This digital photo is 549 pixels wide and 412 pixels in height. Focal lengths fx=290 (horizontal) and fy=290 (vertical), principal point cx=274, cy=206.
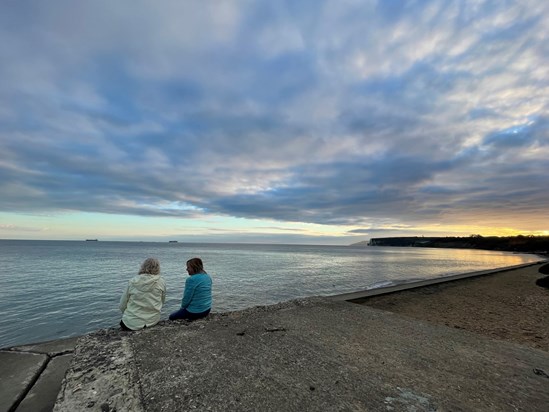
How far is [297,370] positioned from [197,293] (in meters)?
2.88

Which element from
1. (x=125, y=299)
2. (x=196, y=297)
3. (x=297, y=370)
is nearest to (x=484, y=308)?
(x=297, y=370)

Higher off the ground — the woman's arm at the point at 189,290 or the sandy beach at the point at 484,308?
the woman's arm at the point at 189,290

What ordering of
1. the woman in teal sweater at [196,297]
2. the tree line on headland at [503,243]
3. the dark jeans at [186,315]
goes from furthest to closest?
the tree line on headland at [503,243]
the dark jeans at [186,315]
the woman in teal sweater at [196,297]

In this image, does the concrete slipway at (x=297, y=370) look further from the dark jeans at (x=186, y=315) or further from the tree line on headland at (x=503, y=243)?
the tree line on headland at (x=503, y=243)

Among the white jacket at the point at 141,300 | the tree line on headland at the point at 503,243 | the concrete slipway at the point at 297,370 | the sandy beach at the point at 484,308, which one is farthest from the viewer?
the tree line on headland at the point at 503,243

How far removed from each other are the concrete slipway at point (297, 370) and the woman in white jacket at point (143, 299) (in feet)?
0.84

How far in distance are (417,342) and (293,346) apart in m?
2.32

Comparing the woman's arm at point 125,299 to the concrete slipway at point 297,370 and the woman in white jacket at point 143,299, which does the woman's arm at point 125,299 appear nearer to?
the woman in white jacket at point 143,299

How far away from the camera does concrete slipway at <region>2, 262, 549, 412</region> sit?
3102 mm

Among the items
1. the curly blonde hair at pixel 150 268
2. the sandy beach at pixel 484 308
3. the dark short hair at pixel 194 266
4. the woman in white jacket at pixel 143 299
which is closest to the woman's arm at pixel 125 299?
→ the woman in white jacket at pixel 143 299

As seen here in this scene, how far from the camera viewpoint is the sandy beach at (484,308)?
24.4 feet

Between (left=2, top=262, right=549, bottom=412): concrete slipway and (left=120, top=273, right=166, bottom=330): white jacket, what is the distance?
0.88 feet

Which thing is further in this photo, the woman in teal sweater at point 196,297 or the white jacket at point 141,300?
the woman in teal sweater at point 196,297

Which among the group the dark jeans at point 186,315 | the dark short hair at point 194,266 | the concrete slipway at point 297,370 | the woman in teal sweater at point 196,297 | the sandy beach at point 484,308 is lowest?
the sandy beach at point 484,308
